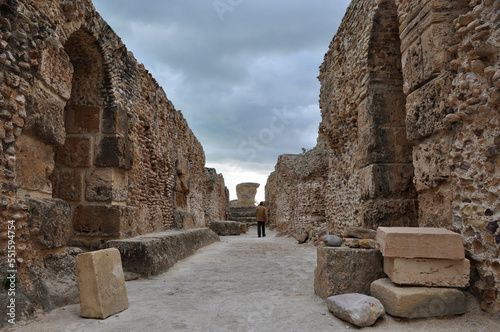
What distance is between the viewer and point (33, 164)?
3.35m

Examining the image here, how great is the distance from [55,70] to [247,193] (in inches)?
985

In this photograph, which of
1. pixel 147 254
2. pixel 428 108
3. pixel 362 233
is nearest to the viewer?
pixel 428 108

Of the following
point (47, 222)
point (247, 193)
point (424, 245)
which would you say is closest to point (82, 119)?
point (47, 222)

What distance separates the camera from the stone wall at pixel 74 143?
2.88 metres

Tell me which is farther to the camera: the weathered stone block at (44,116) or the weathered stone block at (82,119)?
the weathered stone block at (82,119)

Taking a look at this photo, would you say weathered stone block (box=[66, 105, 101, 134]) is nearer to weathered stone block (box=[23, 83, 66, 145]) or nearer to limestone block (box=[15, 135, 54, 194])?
weathered stone block (box=[23, 83, 66, 145])

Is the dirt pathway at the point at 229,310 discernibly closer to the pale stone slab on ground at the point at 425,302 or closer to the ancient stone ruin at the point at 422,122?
the pale stone slab on ground at the point at 425,302

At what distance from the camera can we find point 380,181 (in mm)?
5062

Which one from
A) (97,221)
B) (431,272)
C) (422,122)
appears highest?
(422,122)

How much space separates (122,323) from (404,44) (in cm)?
416

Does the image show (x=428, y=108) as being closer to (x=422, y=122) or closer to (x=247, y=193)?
(x=422, y=122)

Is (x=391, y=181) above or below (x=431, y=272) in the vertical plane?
above

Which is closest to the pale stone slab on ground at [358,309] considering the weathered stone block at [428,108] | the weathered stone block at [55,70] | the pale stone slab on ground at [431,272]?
the pale stone slab on ground at [431,272]

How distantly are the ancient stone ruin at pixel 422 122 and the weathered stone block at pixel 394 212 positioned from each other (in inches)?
0.6
